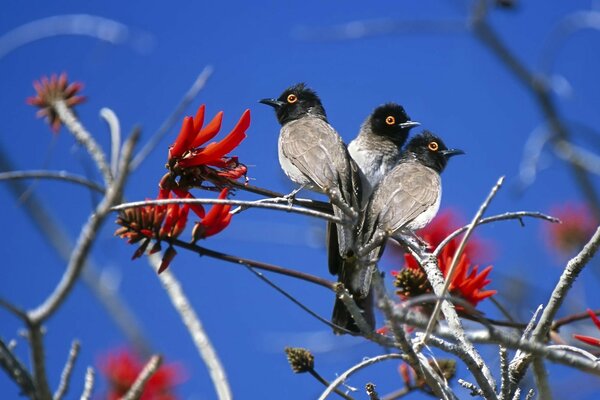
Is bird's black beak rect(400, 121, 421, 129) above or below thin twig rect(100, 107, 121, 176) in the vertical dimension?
above

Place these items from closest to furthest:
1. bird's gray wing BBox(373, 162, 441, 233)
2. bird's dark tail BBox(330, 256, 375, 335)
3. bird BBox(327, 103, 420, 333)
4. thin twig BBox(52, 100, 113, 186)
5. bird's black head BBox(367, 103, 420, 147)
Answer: thin twig BBox(52, 100, 113, 186)
bird's dark tail BBox(330, 256, 375, 335)
bird's gray wing BBox(373, 162, 441, 233)
bird BBox(327, 103, 420, 333)
bird's black head BBox(367, 103, 420, 147)

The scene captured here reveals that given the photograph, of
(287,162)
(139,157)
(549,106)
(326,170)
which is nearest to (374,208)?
(326,170)

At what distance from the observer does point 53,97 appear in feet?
15.9

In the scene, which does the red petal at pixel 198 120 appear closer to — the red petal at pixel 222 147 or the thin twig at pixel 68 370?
the red petal at pixel 222 147

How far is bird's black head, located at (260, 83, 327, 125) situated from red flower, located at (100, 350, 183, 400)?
81.5 inches

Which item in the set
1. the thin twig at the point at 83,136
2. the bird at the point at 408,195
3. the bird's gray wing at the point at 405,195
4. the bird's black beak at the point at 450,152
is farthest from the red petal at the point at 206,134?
the bird's black beak at the point at 450,152

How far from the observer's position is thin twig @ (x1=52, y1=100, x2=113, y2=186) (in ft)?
11.4

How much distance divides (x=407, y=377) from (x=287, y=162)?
2.13m

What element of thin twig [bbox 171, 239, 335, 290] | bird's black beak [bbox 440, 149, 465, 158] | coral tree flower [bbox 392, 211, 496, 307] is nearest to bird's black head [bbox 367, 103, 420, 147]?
bird's black beak [bbox 440, 149, 465, 158]

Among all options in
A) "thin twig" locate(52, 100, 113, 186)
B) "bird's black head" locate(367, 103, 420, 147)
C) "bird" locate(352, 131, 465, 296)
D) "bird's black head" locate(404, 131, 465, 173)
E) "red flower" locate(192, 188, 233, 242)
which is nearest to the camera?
"red flower" locate(192, 188, 233, 242)

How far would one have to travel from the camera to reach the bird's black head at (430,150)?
5762 mm

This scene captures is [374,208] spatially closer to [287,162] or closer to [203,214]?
[287,162]

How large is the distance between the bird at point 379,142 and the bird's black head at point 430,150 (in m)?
0.12

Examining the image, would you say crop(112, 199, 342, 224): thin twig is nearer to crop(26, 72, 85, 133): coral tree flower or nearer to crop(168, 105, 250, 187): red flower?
crop(168, 105, 250, 187): red flower
